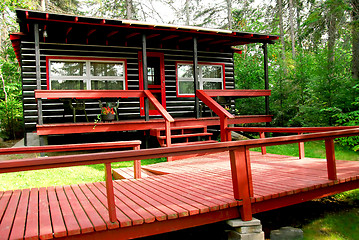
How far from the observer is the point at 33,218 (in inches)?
126

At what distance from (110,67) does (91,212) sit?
25.8 feet

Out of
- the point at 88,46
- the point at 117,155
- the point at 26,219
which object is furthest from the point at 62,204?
the point at 88,46

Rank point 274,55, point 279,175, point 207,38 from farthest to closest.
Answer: point 274,55, point 207,38, point 279,175

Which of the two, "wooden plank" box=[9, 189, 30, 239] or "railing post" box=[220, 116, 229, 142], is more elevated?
"railing post" box=[220, 116, 229, 142]

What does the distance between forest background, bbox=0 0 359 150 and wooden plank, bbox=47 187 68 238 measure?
802 centimetres

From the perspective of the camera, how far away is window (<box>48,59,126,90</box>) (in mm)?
9719

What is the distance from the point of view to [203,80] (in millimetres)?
12047

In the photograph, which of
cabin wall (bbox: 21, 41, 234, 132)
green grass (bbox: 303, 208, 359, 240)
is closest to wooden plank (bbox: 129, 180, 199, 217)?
green grass (bbox: 303, 208, 359, 240)

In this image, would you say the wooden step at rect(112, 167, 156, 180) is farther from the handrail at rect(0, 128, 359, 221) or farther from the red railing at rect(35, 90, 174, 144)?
the handrail at rect(0, 128, 359, 221)

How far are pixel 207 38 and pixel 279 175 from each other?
6.70 metres

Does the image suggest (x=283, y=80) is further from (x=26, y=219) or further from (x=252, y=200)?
(x=26, y=219)

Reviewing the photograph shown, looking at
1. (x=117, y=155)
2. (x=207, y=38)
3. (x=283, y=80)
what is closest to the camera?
(x=117, y=155)

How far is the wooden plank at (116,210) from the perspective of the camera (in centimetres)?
299

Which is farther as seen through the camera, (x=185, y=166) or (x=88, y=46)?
(x=88, y=46)
